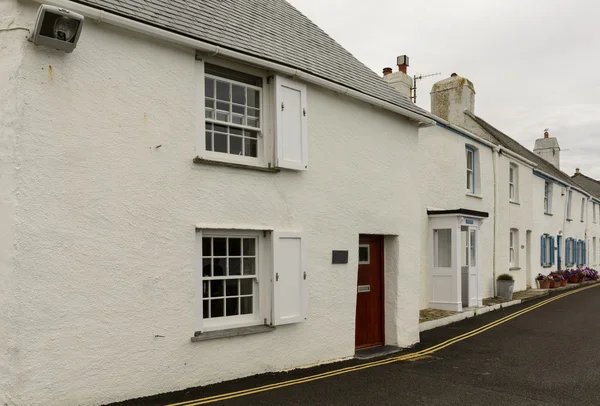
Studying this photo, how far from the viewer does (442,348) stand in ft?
33.8

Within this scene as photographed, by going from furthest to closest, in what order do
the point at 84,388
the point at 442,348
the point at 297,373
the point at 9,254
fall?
1. the point at 442,348
2. the point at 297,373
3. the point at 84,388
4. the point at 9,254

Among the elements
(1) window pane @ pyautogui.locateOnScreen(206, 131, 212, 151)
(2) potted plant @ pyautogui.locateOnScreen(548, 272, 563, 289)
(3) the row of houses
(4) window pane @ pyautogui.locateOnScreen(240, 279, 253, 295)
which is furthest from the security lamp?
(2) potted plant @ pyautogui.locateOnScreen(548, 272, 563, 289)

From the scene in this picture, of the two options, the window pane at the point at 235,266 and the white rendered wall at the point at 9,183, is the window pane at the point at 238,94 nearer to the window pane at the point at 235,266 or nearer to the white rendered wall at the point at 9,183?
the window pane at the point at 235,266

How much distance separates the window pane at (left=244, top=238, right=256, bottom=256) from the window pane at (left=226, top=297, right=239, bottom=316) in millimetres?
704

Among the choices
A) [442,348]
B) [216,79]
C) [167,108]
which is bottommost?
[442,348]

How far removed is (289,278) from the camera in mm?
7930

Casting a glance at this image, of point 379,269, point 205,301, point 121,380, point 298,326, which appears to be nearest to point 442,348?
point 379,269

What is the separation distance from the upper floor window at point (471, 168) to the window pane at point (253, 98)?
10812 mm

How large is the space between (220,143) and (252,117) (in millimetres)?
732

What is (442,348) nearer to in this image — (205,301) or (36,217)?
(205,301)

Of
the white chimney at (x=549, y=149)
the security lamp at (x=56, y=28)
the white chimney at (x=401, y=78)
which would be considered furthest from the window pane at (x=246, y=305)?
the white chimney at (x=549, y=149)

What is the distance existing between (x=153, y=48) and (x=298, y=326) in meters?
4.63

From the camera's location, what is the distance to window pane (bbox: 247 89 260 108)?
794 cm

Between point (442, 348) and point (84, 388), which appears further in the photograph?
point (442, 348)
